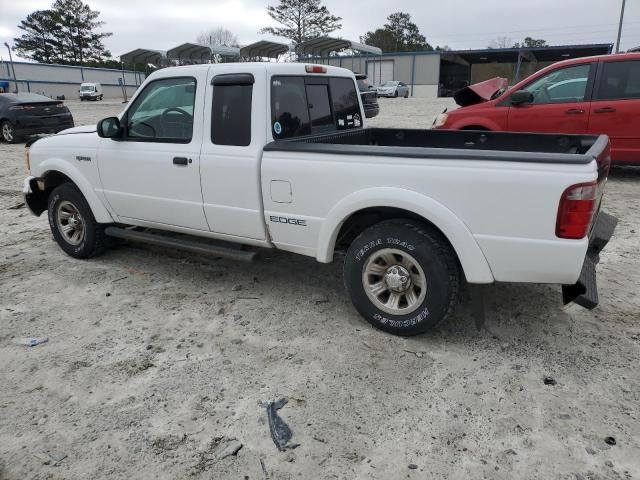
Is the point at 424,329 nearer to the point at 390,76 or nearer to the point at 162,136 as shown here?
Result: the point at 162,136

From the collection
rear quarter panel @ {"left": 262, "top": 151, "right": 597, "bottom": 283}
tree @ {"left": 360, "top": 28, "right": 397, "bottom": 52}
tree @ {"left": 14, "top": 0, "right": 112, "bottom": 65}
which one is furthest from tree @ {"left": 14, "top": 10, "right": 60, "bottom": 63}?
rear quarter panel @ {"left": 262, "top": 151, "right": 597, "bottom": 283}

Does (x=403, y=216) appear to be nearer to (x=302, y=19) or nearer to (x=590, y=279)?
(x=590, y=279)

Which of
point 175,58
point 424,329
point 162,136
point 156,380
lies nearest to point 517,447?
point 424,329

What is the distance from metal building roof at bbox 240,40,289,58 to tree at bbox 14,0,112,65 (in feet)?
166

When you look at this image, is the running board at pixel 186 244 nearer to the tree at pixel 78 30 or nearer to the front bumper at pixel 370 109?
the front bumper at pixel 370 109

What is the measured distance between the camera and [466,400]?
2842 millimetres

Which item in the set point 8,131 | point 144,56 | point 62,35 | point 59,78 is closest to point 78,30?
point 62,35

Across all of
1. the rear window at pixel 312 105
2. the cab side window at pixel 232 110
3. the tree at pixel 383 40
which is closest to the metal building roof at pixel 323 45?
the rear window at pixel 312 105

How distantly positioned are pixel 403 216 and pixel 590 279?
48.6 inches

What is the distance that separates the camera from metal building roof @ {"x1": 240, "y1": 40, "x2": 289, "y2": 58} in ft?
94.4

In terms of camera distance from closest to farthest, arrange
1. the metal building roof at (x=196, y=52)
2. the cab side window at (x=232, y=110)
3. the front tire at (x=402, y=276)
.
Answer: the front tire at (x=402, y=276) → the cab side window at (x=232, y=110) → the metal building roof at (x=196, y=52)

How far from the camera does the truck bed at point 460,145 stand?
2.87 m

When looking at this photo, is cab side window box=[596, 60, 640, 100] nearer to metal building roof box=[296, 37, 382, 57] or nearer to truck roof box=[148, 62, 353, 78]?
truck roof box=[148, 62, 353, 78]

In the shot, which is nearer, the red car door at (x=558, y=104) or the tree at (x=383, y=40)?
the red car door at (x=558, y=104)
